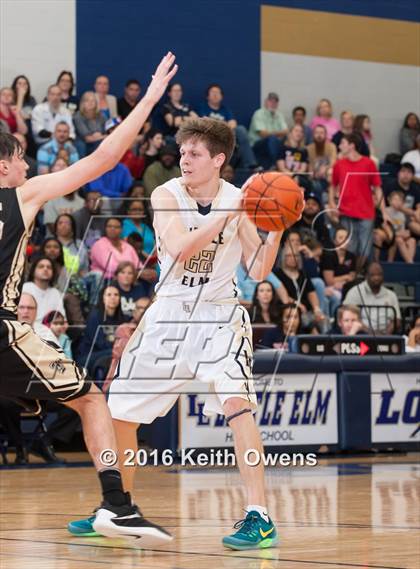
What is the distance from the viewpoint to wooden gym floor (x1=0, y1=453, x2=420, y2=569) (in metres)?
5.40

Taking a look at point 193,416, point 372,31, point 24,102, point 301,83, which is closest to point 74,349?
point 193,416

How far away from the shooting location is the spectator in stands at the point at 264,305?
40.8 feet

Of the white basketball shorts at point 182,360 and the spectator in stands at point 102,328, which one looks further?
the spectator in stands at point 102,328

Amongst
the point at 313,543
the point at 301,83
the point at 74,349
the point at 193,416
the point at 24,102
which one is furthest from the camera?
the point at 301,83

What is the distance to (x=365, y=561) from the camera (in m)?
5.25

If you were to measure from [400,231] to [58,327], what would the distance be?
770cm

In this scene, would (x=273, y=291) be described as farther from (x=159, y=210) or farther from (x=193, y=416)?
(x=159, y=210)

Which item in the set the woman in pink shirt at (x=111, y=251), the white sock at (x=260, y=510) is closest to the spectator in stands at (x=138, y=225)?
the woman in pink shirt at (x=111, y=251)

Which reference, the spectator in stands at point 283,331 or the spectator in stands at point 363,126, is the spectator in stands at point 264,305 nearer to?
the spectator in stands at point 283,331

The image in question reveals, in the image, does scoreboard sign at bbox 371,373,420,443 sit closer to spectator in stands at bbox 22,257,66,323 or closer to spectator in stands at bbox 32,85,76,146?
spectator in stands at bbox 22,257,66,323

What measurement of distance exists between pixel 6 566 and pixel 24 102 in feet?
37.3

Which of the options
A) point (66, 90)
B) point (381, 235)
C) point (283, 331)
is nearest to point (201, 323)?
point (283, 331)

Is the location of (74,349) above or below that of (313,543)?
above

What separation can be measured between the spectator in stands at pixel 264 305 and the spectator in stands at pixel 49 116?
430 cm
